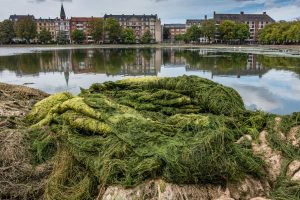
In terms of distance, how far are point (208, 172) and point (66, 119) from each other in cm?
308

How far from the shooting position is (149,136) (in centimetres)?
538

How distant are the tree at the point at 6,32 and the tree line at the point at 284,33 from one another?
2761 inches

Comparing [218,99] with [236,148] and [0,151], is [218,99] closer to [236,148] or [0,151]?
[236,148]

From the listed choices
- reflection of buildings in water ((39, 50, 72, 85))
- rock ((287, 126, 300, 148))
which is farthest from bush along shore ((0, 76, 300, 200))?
reflection of buildings in water ((39, 50, 72, 85))

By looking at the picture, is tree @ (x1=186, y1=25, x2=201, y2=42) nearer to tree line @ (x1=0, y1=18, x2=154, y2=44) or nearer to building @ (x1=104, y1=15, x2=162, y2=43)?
tree line @ (x1=0, y1=18, x2=154, y2=44)

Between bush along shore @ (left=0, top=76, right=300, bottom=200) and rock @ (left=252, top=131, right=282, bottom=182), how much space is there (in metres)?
0.01

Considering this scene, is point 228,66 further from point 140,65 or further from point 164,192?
point 164,192

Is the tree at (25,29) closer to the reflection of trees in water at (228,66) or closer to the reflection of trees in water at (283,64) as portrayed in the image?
the reflection of trees in water at (228,66)

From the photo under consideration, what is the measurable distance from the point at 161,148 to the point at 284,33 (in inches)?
3006

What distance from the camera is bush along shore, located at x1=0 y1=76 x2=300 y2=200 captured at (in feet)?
15.2

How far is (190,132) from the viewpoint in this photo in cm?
562

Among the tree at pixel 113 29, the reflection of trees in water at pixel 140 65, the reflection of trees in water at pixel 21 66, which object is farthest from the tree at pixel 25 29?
the reflection of trees in water at pixel 21 66

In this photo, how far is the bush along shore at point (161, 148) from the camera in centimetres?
464

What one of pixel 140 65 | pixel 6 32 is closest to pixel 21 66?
pixel 140 65
